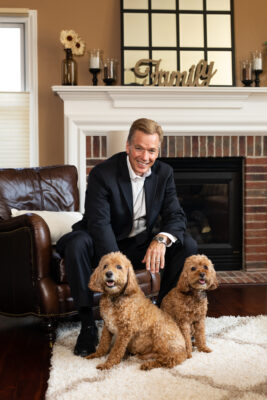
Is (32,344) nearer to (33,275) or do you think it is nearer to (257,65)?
(33,275)

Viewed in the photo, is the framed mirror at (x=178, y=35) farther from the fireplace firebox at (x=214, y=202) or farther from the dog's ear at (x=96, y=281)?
the dog's ear at (x=96, y=281)

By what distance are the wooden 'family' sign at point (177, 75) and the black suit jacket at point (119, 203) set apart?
162 centimetres

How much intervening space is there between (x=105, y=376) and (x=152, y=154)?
967 millimetres

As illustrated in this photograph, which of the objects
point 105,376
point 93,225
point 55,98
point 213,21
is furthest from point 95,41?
point 105,376

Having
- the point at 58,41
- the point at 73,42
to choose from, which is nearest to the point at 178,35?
the point at 73,42

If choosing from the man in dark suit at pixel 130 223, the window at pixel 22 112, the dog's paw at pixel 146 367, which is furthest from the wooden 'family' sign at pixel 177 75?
the dog's paw at pixel 146 367

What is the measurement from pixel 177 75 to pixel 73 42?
2.84 ft

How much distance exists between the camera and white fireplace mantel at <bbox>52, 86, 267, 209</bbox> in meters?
3.79

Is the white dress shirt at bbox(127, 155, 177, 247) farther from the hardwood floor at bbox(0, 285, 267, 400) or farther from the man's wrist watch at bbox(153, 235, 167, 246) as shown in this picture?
the hardwood floor at bbox(0, 285, 267, 400)

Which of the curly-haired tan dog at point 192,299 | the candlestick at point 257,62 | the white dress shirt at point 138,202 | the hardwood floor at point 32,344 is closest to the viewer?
the hardwood floor at point 32,344

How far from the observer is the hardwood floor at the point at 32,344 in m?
1.82

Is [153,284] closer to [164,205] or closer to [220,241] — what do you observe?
[164,205]

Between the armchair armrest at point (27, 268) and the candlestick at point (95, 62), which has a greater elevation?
the candlestick at point (95, 62)

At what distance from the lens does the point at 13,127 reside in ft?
12.9
